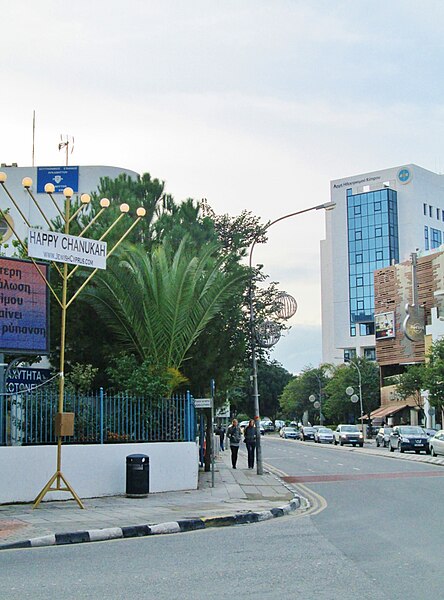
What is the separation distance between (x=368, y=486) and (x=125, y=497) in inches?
305

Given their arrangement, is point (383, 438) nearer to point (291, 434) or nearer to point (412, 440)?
point (412, 440)

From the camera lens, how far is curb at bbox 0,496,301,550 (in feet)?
40.9

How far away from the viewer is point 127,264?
23.0 meters

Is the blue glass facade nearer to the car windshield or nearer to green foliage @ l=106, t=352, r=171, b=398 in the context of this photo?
the car windshield

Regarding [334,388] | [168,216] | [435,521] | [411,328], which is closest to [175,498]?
[435,521]

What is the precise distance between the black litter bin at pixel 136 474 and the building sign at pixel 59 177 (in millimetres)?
29418

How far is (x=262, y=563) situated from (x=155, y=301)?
13.2 meters

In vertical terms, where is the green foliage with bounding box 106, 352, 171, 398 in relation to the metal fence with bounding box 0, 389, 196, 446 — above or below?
above

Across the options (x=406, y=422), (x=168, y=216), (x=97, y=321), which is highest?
(x=168, y=216)

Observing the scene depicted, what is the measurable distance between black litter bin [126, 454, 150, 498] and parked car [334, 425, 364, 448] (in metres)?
41.1

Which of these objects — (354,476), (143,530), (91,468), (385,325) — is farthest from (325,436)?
(143,530)

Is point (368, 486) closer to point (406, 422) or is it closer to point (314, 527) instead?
point (314, 527)

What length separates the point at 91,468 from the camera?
1909 centimetres

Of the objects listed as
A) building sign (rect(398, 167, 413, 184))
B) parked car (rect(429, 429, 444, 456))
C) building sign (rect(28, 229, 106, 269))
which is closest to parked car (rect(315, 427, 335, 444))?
parked car (rect(429, 429, 444, 456))
